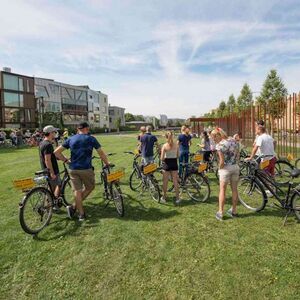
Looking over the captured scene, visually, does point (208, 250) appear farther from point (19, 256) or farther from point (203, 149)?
point (203, 149)

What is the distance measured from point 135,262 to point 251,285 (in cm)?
151

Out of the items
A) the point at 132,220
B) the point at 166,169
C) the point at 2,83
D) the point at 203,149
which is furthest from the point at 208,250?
the point at 2,83

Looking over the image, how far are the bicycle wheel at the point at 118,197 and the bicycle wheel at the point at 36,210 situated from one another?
126 cm

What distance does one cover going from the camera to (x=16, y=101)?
44781 millimetres

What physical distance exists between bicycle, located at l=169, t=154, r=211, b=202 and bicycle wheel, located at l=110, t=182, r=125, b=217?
1.85 meters

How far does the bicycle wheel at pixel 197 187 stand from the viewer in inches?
265

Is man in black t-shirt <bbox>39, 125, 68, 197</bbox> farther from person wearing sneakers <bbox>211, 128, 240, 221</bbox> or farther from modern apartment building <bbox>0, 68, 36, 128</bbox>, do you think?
modern apartment building <bbox>0, 68, 36, 128</bbox>

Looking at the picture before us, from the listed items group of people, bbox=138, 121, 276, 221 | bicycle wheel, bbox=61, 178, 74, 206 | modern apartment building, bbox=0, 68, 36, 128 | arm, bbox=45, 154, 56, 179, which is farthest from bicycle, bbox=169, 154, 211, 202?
modern apartment building, bbox=0, 68, 36, 128

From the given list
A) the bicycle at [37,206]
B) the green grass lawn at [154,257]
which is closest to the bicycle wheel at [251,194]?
the green grass lawn at [154,257]

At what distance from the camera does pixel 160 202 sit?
21.7ft

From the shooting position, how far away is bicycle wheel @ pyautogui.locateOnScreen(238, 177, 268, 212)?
5.91 metres

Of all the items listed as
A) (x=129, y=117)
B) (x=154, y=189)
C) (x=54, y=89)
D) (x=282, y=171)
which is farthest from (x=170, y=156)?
(x=129, y=117)

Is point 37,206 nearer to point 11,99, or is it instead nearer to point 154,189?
point 154,189

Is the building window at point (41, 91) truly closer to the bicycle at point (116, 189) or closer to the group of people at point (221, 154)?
the group of people at point (221, 154)
